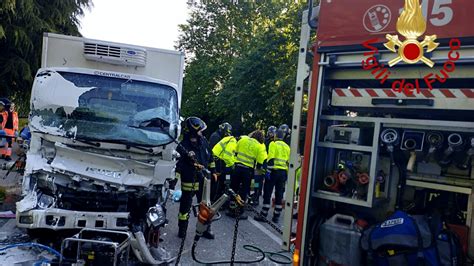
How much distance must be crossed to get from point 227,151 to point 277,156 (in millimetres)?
975

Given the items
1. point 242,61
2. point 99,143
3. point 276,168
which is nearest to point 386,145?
point 99,143

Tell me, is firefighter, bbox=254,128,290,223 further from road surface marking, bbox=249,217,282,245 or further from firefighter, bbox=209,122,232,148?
firefighter, bbox=209,122,232,148

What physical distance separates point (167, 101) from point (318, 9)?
2800 mm

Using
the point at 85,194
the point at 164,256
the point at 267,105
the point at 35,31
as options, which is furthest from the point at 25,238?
the point at 267,105

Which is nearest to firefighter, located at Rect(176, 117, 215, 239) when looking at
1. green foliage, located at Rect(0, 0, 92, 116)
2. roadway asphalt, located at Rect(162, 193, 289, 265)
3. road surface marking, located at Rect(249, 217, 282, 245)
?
roadway asphalt, located at Rect(162, 193, 289, 265)

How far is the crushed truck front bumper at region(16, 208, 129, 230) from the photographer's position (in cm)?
444

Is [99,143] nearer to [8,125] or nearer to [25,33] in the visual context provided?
[8,125]

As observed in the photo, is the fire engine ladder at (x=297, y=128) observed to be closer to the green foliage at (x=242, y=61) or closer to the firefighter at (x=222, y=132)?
the firefighter at (x=222, y=132)

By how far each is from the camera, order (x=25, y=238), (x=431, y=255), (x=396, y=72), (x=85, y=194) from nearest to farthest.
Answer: (x=431, y=255)
(x=396, y=72)
(x=85, y=194)
(x=25, y=238)

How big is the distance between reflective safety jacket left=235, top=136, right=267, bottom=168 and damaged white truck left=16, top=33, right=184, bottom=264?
2351 millimetres

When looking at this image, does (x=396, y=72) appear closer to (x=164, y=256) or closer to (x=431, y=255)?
(x=431, y=255)

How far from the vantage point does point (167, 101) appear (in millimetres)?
5711

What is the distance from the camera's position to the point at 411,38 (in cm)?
293

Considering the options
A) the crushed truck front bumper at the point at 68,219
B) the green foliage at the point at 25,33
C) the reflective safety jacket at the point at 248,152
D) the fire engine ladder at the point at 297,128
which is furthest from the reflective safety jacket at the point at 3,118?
the fire engine ladder at the point at 297,128
